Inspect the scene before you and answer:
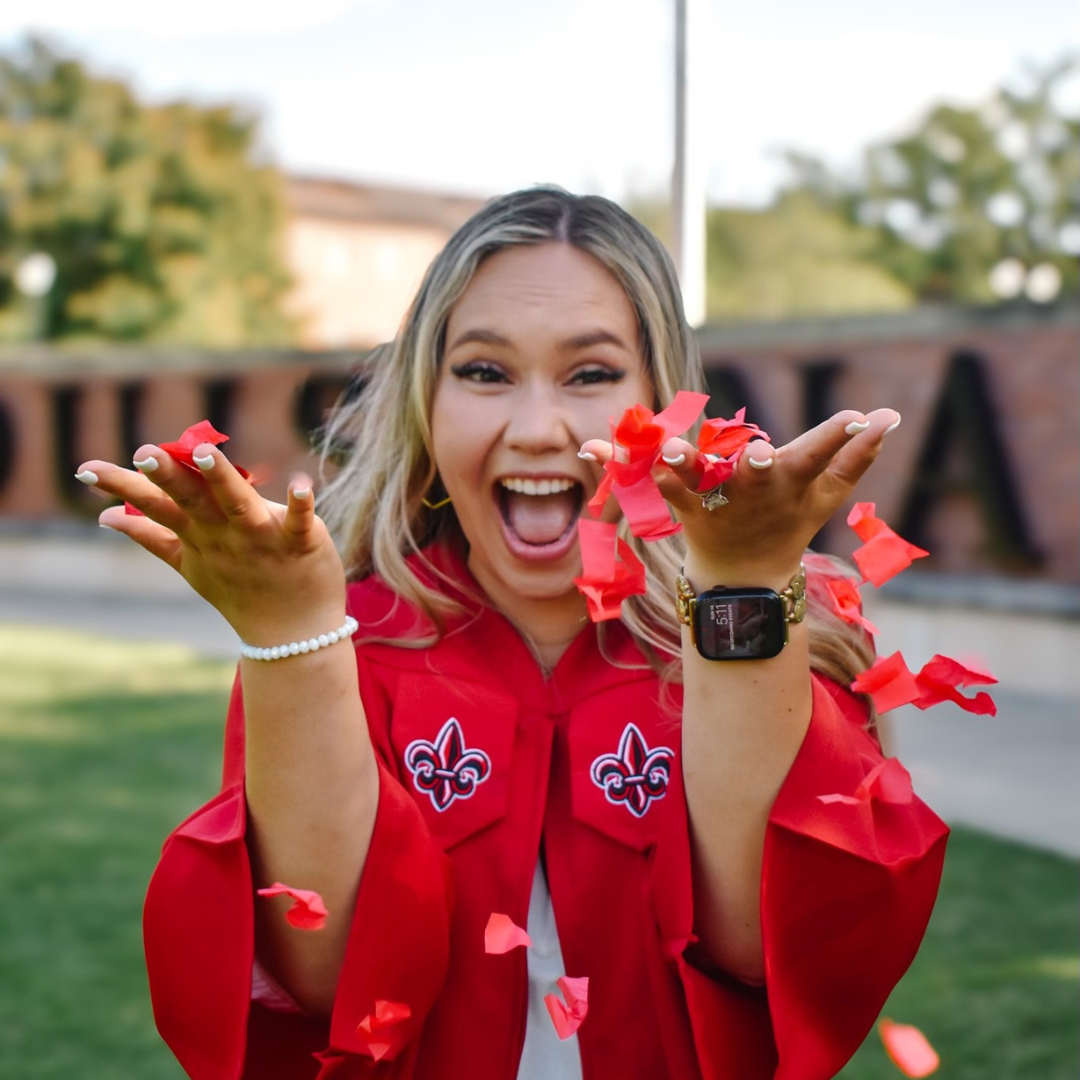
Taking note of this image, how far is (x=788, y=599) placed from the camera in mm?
1506

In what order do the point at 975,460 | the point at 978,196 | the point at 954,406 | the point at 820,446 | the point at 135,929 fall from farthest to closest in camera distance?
1. the point at 978,196
2. the point at 954,406
3. the point at 975,460
4. the point at 135,929
5. the point at 820,446

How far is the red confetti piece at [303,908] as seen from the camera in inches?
64.1

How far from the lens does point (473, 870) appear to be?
1811 millimetres

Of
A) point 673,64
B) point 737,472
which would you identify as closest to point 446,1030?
point 737,472

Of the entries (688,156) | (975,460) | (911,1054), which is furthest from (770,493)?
(975,460)

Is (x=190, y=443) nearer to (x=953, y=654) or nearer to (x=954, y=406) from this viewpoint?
(x=953, y=654)

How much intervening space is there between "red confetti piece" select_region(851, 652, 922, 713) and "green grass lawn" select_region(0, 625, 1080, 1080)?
231 centimetres

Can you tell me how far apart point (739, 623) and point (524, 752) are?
49 centimetres

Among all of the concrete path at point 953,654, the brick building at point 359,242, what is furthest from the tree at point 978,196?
the concrete path at point 953,654

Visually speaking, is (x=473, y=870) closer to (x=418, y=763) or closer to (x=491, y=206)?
(x=418, y=763)

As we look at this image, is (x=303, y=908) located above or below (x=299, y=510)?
below

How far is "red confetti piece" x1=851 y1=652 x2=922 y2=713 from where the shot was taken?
174 cm

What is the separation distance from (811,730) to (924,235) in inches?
1651

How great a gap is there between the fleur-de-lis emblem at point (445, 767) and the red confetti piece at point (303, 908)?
0.76 feet
